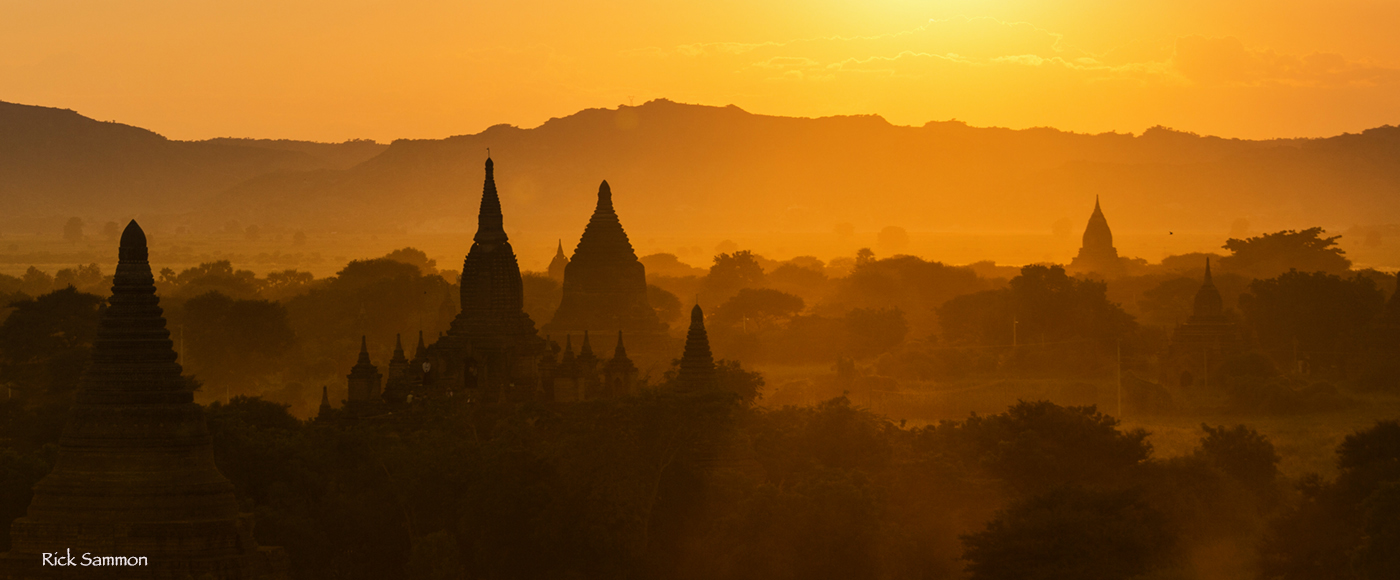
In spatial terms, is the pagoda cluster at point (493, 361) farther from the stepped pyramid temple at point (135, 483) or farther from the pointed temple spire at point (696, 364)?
the stepped pyramid temple at point (135, 483)

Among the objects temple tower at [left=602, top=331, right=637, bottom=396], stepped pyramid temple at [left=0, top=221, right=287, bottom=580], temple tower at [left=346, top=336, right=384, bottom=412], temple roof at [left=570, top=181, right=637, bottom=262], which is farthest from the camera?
temple roof at [left=570, top=181, right=637, bottom=262]

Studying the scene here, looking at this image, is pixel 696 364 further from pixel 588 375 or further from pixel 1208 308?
pixel 1208 308

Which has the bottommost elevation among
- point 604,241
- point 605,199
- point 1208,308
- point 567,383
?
point 567,383

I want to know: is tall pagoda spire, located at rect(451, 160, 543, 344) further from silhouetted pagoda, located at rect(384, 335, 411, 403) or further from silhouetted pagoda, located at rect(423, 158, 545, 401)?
silhouetted pagoda, located at rect(384, 335, 411, 403)

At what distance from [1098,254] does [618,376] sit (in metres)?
97.8

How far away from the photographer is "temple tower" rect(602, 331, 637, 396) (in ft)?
157

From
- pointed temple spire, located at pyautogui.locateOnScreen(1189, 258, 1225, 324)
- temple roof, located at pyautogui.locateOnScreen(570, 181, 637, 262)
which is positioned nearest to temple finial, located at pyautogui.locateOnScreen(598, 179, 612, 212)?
temple roof, located at pyautogui.locateOnScreen(570, 181, 637, 262)

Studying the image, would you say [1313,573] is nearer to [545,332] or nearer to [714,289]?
[545,332]

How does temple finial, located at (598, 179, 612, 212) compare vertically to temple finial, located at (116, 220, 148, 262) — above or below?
above

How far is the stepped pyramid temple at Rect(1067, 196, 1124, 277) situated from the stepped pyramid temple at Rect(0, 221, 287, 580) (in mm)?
115349

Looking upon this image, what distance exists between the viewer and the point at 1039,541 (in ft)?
108

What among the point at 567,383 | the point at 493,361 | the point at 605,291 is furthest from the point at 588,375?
the point at 605,291

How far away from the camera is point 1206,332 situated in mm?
79500

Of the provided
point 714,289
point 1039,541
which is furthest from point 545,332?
point 714,289
